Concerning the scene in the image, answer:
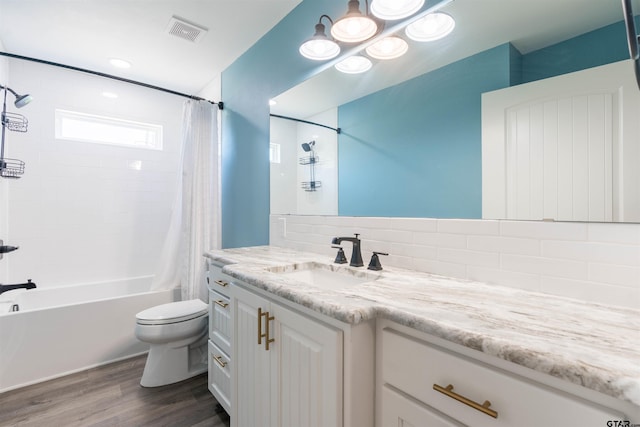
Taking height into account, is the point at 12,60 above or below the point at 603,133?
above

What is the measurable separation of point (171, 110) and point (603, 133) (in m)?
3.68

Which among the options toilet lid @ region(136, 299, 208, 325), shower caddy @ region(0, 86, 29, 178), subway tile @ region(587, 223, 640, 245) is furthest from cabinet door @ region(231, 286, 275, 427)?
shower caddy @ region(0, 86, 29, 178)

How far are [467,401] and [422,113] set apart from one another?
1085 millimetres

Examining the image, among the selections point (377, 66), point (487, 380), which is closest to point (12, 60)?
point (377, 66)

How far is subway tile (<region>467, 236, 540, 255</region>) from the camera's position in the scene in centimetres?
96

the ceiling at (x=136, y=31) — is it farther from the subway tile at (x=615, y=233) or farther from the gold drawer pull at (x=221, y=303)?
the subway tile at (x=615, y=233)

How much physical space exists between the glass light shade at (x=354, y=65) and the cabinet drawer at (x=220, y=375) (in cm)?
168

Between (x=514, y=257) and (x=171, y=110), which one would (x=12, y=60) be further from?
(x=514, y=257)

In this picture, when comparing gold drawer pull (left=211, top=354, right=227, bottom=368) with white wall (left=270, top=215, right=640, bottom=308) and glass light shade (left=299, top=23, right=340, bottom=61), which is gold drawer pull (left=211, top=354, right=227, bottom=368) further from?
glass light shade (left=299, top=23, right=340, bottom=61)

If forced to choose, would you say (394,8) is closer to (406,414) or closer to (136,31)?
(406,414)

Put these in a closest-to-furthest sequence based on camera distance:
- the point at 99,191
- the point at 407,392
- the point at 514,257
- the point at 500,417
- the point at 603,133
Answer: the point at 500,417 < the point at 407,392 < the point at 603,133 < the point at 514,257 < the point at 99,191

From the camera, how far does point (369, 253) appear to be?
1444 millimetres

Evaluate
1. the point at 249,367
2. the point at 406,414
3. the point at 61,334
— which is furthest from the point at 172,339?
the point at 406,414

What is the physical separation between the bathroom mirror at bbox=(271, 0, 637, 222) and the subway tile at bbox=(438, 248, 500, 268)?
137 mm
